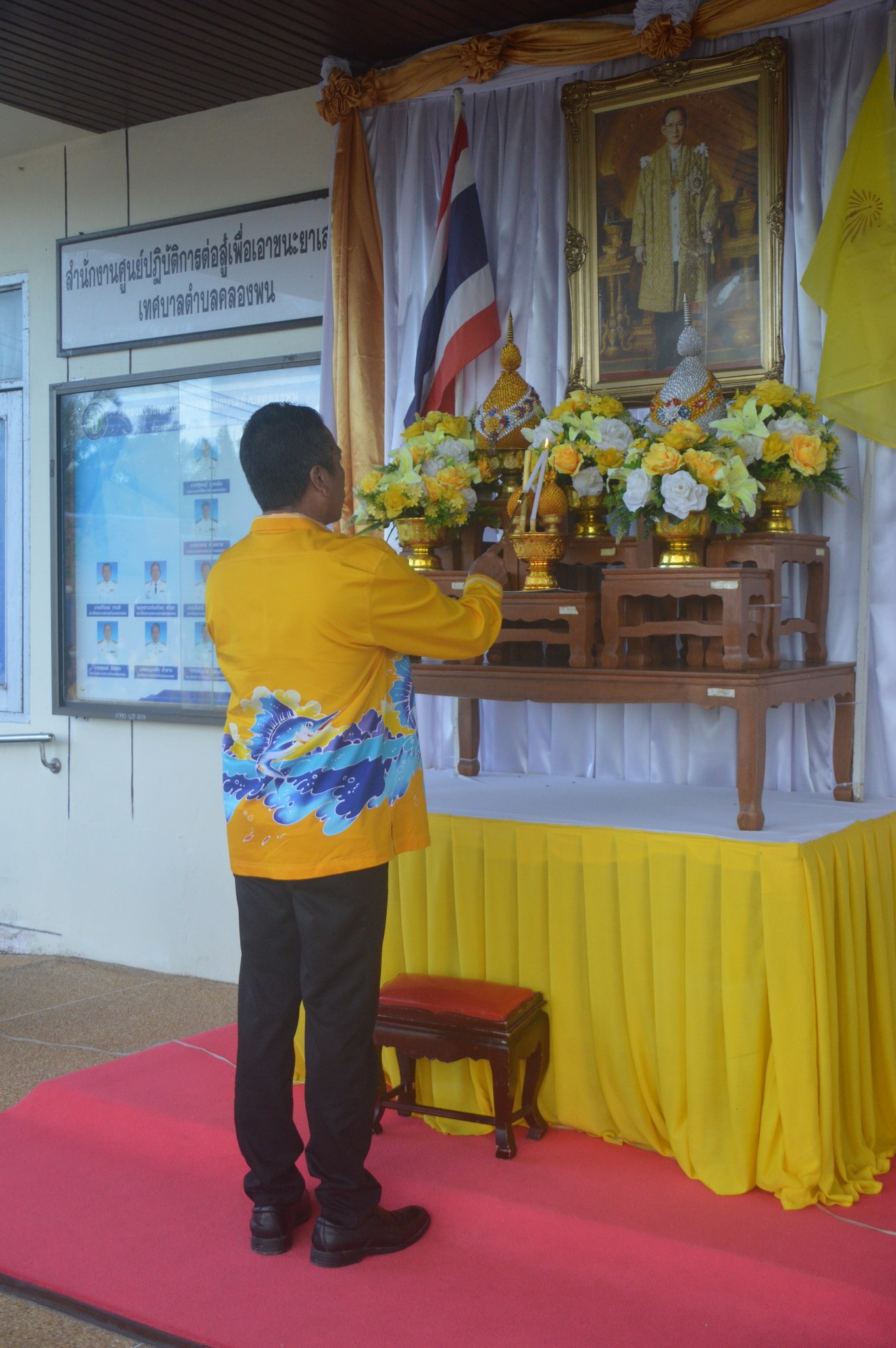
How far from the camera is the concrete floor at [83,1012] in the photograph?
4.05 metres

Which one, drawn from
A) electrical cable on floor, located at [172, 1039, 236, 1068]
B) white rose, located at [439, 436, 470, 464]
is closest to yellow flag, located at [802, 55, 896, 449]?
white rose, located at [439, 436, 470, 464]

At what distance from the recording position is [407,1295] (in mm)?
2455

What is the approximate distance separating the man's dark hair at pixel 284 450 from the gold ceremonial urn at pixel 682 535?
38.1 inches

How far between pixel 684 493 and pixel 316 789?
1161 millimetres

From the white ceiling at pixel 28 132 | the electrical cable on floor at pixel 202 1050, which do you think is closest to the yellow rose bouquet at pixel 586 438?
the electrical cable on floor at pixel 202 1050

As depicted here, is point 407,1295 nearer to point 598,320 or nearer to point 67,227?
point 598,320

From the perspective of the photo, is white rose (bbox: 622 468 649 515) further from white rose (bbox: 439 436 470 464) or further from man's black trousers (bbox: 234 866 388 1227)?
man's black trousers (bbox: 234 866 388 1227)

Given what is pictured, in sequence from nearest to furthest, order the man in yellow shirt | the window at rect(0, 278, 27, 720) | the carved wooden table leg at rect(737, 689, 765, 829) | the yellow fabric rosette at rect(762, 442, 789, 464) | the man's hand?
the man in yellow shirt < the carved wooden table leg at rect(737, 689, 765, 829) < the yellow fabric rosette at rect(762, 442, 789, 464) < the man's hand < the window at rect(0, 278, 27, 720)

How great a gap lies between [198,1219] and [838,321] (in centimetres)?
270

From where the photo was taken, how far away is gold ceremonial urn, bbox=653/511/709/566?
3.07 metres

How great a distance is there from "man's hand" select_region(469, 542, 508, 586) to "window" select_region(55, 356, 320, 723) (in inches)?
62.3

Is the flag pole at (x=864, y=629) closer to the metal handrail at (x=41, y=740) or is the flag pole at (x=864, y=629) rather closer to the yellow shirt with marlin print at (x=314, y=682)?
the yellow shirt with marlin print at (x=314, y=682)

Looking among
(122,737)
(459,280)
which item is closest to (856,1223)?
(459,280)

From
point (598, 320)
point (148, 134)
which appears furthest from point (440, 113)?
point (148, 134)
